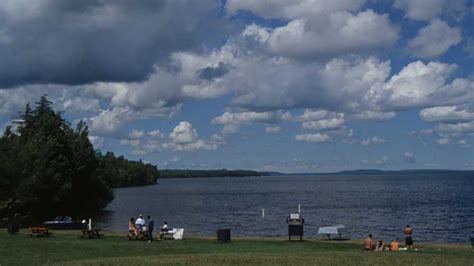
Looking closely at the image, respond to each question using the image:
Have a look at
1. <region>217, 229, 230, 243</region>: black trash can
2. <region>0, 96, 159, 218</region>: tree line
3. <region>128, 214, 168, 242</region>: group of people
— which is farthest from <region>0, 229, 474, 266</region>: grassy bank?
<region>0, 96, 159, 218</region>: tree line

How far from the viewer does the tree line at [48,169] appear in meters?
71.8

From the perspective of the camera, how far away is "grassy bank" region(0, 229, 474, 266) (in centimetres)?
2427

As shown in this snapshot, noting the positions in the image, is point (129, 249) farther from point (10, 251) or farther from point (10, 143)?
point (10, 143)

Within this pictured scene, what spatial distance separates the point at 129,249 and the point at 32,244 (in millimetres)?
5694

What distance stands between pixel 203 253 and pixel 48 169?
168 ft

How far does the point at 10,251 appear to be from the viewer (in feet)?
95.5

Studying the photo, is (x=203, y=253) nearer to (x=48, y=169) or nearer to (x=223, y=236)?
(x=223, y=236)

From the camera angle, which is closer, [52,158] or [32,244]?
[32,244]

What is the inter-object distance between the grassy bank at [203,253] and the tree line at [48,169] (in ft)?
118

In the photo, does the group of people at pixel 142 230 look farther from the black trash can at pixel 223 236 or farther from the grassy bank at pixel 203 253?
the black trash can at pixel 223 236

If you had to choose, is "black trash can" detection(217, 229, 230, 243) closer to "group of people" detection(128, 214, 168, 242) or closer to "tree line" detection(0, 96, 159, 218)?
"group of people" detection(128, 214, 168, 242)

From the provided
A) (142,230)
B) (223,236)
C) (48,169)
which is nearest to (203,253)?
(223,236)

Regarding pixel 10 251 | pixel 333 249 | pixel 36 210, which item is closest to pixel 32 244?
pixel 10 251

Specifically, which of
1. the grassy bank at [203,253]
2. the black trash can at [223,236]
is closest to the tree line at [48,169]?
the grassy bank at [203,253]
